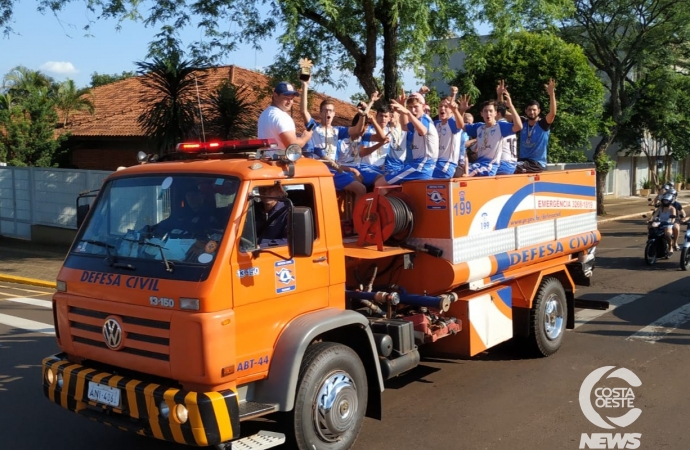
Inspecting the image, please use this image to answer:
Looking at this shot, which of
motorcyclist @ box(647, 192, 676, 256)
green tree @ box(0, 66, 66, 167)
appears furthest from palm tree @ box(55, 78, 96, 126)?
motorcyclist @ box(647, 192, 676, 256)

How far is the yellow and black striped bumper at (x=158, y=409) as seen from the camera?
4.24m

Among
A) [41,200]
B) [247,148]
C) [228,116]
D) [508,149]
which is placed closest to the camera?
[247,148]

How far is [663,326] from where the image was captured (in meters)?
9.16

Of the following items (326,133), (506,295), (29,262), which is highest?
(326,133)

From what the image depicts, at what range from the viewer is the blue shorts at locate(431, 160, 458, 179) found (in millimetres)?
7570

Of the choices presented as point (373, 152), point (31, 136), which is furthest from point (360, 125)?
point (31, 136)

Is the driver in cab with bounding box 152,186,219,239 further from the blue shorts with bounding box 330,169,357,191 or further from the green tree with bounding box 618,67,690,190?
the green tree with bounding box 618,67,690,190

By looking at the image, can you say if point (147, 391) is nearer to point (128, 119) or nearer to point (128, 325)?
Result: point (128, 325)

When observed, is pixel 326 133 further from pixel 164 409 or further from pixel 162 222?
pixel 164 409

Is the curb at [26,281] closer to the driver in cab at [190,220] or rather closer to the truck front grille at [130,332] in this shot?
the truck front grille at [130,332]

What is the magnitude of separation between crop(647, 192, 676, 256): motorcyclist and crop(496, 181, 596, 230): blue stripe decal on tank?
6589 millimetres

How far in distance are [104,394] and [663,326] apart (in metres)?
7.43

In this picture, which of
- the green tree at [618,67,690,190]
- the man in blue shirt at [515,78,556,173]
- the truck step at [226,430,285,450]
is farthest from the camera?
the green tree at [618,67,690,190]

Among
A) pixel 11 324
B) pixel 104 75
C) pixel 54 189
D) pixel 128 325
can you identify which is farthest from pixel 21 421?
pixel 104 75
